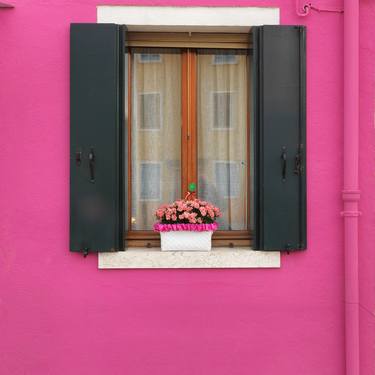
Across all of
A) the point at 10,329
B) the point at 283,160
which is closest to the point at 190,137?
the point at 283,160

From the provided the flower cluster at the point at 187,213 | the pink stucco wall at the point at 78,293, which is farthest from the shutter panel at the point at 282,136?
the flower cluster at the point at 187,213

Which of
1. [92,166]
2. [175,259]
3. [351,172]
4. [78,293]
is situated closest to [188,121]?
[92,166]

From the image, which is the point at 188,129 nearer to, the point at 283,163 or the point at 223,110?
the point at 223,110

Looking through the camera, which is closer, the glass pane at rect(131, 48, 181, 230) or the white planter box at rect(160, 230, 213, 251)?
the white planter box at rect(160, 230, 213, 251)

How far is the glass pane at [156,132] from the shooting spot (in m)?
4.39

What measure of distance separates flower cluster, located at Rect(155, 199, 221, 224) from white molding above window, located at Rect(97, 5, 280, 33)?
4.69 feet

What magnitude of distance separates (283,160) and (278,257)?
2.53 ft

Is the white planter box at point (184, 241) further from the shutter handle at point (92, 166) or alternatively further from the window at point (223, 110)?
the window at point (223, 110)

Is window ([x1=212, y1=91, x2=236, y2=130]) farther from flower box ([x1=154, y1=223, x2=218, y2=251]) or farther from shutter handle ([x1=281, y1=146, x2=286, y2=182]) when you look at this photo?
flower box ([x1=154, y1=223, x2=218, y2=251])

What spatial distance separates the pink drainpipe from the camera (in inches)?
159

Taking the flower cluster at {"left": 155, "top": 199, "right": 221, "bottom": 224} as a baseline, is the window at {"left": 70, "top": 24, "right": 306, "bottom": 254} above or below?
above

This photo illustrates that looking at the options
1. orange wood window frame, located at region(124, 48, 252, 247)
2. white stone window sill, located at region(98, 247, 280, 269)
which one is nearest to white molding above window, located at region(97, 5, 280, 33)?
orange wood window frame, located at region(124, 48, 252, 247)

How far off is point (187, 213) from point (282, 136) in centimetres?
96

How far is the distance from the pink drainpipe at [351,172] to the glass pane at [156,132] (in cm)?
137
